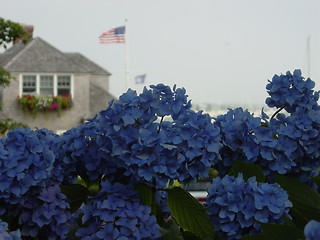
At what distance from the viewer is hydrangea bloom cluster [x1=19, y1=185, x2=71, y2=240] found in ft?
5.09

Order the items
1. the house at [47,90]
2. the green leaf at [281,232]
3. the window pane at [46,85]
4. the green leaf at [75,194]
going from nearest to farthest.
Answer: the green leaf at [281,232] < the green leaf at [75,194] < the house at [47,90] < the window pane at [46,85]

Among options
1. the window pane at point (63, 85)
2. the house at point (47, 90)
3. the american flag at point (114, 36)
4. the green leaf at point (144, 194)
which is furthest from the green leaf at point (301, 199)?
the window pane at point (63, 85)

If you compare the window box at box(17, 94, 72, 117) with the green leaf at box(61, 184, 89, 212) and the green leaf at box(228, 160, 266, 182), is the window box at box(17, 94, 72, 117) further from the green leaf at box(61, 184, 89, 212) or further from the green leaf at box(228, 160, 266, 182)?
the green leaf at box(228, 160, 266, 182)

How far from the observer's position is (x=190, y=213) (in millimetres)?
1484

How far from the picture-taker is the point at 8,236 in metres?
1.13

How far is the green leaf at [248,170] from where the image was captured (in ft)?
5.02

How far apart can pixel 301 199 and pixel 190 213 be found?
0.28m

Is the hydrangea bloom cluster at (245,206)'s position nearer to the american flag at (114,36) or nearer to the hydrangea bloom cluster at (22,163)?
the hydrangea bloom cluster at (22,163)

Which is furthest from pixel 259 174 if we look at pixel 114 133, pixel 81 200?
pixel 81 200

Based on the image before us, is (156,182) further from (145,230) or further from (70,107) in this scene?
(70,107)

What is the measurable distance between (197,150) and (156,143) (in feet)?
0.34

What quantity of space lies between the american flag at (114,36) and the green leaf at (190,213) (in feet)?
83.0

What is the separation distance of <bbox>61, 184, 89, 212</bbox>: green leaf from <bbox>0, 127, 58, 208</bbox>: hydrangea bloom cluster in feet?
0.32

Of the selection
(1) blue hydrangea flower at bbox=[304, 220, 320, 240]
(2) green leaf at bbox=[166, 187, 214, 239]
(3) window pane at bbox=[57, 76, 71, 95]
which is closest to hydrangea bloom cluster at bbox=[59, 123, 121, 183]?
(2) green leaf at bbox=[166, 187, 214, 239]
